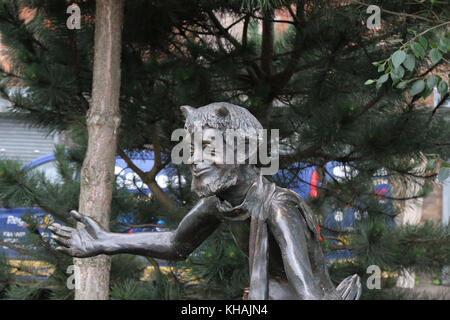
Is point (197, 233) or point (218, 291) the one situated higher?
point (197, 233)

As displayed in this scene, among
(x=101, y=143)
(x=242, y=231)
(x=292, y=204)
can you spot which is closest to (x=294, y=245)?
(x=292, y=204)

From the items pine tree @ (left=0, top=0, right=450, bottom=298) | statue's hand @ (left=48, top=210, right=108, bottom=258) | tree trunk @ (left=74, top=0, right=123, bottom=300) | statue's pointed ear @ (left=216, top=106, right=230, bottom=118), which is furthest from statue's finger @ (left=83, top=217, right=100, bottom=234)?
pine tree @ (left=0, top=0, right=450, bottom=298)

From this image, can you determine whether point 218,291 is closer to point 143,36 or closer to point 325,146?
point 325,146

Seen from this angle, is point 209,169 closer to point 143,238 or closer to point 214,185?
point 214,185

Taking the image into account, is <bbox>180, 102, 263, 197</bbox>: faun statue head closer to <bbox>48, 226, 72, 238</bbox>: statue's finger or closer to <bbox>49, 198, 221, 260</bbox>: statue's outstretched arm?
<bbox>49, 198, 221, 260</bbox>: statue's outstretched arm

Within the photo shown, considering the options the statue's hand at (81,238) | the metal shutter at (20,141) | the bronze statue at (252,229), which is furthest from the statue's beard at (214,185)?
the metal shutter at (20,141)

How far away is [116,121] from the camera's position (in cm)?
246

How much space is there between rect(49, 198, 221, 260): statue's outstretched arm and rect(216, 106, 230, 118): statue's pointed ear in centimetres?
28

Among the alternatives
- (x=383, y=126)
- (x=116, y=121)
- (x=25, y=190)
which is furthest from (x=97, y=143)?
(x=383, y=126)

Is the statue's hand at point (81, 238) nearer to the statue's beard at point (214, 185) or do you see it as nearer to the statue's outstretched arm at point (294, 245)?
the statue's beard at point (214, 185)

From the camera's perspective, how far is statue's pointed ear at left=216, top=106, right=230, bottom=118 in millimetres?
1412

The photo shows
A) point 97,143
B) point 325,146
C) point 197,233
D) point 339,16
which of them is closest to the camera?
point 197,233

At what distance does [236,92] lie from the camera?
10.8ft

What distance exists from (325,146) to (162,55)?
110cm
